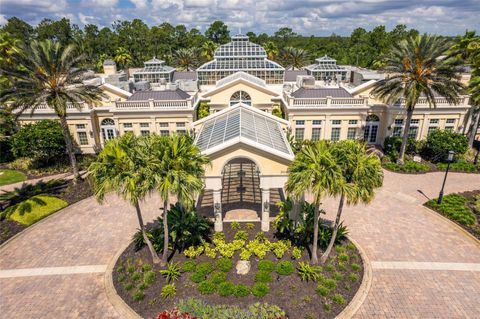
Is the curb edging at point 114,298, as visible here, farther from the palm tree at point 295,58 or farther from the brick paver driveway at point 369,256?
the palm tree at point 295,58

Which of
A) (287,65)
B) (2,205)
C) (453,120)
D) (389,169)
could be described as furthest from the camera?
(287,65)

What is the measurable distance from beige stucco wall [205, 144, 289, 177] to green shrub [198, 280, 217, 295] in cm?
696

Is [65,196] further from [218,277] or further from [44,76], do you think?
[218,277]

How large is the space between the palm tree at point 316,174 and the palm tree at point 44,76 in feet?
75.7

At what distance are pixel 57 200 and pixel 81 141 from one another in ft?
43.4

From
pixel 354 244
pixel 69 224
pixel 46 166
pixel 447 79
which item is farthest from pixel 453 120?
pixel 46 166

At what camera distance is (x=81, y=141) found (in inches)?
1522

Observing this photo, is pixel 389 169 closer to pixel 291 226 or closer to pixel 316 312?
pixel 291 226

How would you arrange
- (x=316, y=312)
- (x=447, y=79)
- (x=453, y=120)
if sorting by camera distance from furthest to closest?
(x=453, y=120) → (x=447, y=79) → (x=316, y=312)

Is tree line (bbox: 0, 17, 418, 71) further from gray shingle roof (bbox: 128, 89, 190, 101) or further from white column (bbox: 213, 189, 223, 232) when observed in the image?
white column (bbox: 213, 189, 223, 232)

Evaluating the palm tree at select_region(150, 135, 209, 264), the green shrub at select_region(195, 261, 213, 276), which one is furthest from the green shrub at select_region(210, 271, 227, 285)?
the palm tree at select_region(150, 135, 209, 264)

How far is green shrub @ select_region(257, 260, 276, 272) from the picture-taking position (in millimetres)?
18766

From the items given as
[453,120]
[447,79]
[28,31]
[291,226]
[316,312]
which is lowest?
[316,312]

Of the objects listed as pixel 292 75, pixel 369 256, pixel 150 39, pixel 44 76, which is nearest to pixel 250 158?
pixel 369 256
